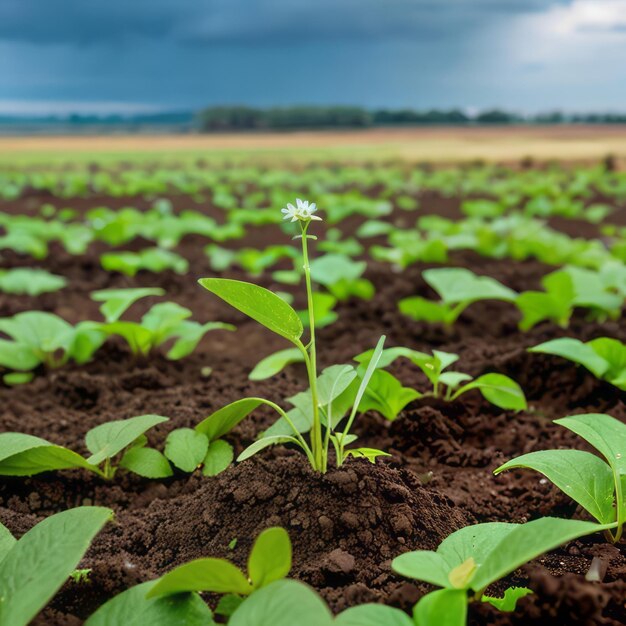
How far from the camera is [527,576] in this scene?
3.81 ft

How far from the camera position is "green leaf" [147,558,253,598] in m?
0.85

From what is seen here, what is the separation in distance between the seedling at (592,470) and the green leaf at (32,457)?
33.6 inches

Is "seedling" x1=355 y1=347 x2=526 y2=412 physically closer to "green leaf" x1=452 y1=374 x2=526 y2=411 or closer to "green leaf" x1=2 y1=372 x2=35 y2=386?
"green leaf" x1=452 y1=374 x2=526 y2=411

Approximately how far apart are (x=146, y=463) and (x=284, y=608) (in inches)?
30.9

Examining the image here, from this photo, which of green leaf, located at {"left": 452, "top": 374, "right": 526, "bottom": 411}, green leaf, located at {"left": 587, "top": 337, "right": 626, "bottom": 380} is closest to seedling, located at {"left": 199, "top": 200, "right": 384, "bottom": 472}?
green leaf, located at {"left": 452, "top": 374, "right": 526, "bottom": 411}

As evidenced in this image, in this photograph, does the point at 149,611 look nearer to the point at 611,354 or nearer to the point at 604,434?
the point at 604,434

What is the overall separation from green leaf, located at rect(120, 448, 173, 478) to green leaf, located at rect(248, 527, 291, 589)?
2.05 feet

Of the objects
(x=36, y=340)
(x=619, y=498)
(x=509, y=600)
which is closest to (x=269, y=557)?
(x=509, y=600)

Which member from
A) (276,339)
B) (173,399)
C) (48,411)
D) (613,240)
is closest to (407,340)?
(276,339)

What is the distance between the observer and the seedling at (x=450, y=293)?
93.8 inches

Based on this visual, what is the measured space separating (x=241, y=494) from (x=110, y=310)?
1.24 meters

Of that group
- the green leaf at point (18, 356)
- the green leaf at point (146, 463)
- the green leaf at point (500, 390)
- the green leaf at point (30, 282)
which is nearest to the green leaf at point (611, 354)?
the green leaf at point (500, 390)

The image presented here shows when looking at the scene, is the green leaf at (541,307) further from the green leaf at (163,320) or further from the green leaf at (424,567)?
the green leaf at (424,567)

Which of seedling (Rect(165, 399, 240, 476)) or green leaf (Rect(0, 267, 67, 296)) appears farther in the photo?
green leaf (Rect(0, 267, 67, 296))
